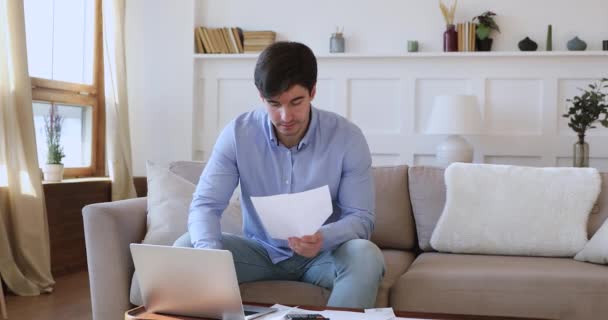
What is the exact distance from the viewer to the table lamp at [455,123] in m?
4.62

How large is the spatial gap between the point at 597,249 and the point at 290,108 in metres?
1.32

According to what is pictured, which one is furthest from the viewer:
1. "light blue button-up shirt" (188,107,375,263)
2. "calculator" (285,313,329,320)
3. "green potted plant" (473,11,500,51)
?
"green potted plant" (473,11,500,51)

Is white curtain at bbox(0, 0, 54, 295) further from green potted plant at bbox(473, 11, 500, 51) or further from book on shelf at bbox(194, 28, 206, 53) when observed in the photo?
green potted plant at bbox(473, 11, 500, 51)

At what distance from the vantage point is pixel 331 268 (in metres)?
2.22

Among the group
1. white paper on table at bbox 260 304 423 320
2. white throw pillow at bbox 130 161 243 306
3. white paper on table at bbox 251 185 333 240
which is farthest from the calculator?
white throw pillow at bbox 130 161 243 306

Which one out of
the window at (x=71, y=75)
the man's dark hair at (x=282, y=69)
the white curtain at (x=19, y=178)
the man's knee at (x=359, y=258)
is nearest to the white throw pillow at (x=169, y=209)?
the man's knee at (x=359, y=258)

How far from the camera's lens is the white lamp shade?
461cm

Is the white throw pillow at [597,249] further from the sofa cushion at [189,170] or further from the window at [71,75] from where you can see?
the window at [71,75]

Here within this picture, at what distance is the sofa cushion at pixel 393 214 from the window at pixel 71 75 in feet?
7.90

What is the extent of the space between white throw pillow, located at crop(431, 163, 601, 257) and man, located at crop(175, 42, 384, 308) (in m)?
0.71

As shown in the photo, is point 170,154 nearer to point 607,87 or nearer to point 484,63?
point 484,63

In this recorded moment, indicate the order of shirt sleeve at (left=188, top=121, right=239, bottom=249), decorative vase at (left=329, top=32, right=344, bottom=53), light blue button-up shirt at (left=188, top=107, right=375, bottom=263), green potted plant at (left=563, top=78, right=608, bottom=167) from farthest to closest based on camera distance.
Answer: decorative vase at (left=329, top=32, right=344, bottom=53), green potted plant at (left=563, top=78, right=608, bottom=167), light blue button-up shirt at (left=188, top=107, right=375, bottom=263), shirt sleeve at (left=188, top=121, right=239, bottom=249)

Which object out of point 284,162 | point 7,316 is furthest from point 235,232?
point 7,316

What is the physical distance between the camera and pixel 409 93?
5.14 metres
